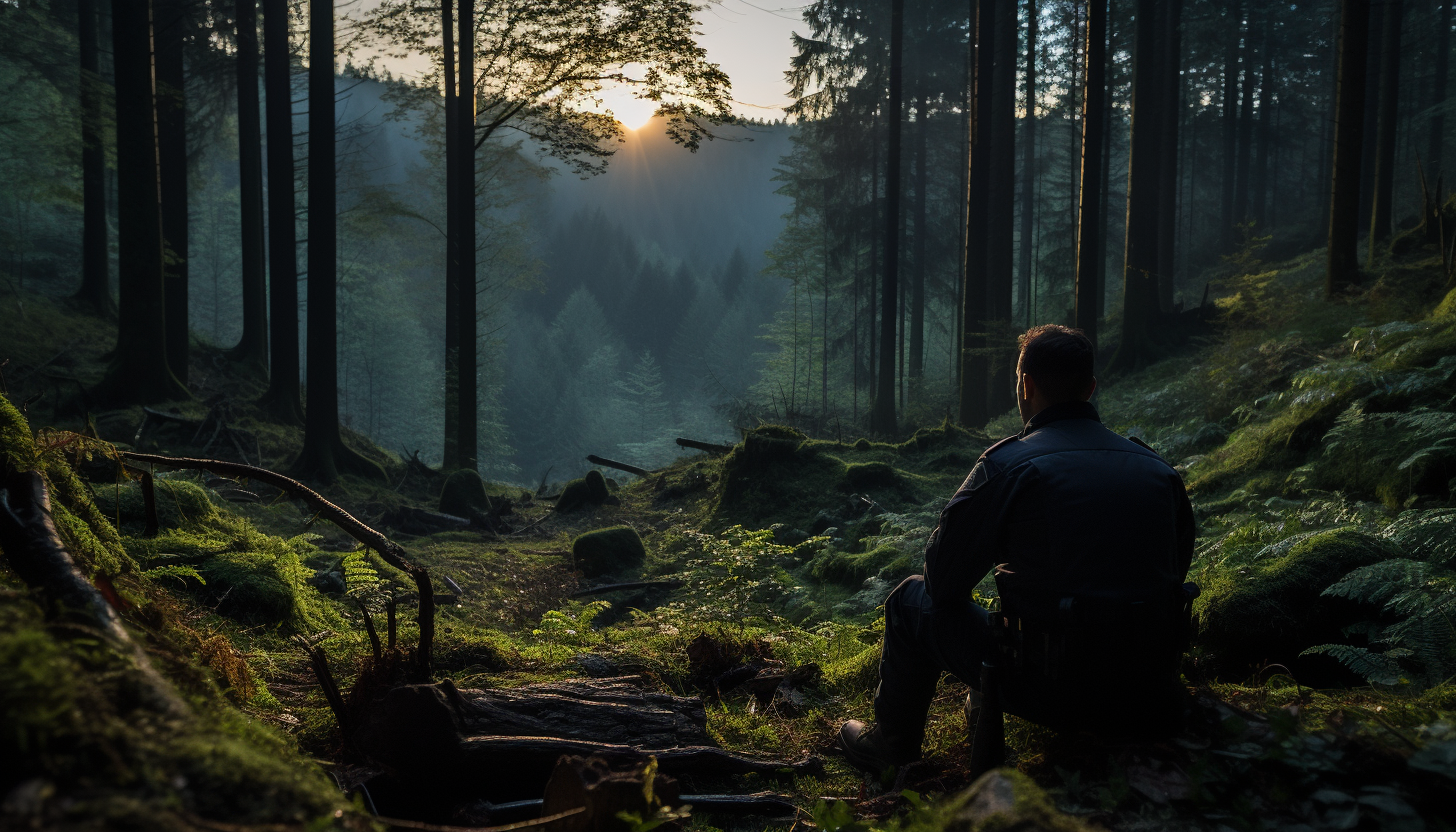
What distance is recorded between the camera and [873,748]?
3.03m

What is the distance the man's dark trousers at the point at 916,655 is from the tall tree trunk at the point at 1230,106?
112 ft

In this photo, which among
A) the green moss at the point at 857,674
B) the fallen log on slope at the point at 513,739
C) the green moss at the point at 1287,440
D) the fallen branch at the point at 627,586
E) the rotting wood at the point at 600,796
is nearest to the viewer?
the rotting wood at the point at 600,796

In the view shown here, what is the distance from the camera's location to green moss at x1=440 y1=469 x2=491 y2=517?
11531mm

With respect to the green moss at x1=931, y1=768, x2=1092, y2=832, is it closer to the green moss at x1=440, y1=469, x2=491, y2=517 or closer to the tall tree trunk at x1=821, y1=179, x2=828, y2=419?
the green moss at x1=440, y1=469, x2=491, y2=517

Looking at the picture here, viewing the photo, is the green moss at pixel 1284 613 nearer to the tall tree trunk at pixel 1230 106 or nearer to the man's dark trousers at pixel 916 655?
the man's dark trousers at pixel 916 655

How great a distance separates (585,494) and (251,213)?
1118cm

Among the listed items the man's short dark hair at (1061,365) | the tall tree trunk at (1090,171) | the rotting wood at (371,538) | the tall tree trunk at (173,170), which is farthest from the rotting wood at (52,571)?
the tall tree trunk at (1090,171)

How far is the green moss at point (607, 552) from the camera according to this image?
→ 8.58 metres

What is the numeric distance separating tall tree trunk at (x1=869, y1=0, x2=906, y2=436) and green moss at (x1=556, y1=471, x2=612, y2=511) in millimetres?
10301

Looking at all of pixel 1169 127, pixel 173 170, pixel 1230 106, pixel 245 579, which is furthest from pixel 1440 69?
pixel 173 170

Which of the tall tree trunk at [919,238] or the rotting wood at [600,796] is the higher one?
the tall tree trunk at [919,238]

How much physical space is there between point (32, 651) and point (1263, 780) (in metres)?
2.79

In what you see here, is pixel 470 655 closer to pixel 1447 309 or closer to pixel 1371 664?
pixel 1371 664

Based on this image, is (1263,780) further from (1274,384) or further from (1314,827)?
(1274,384)
